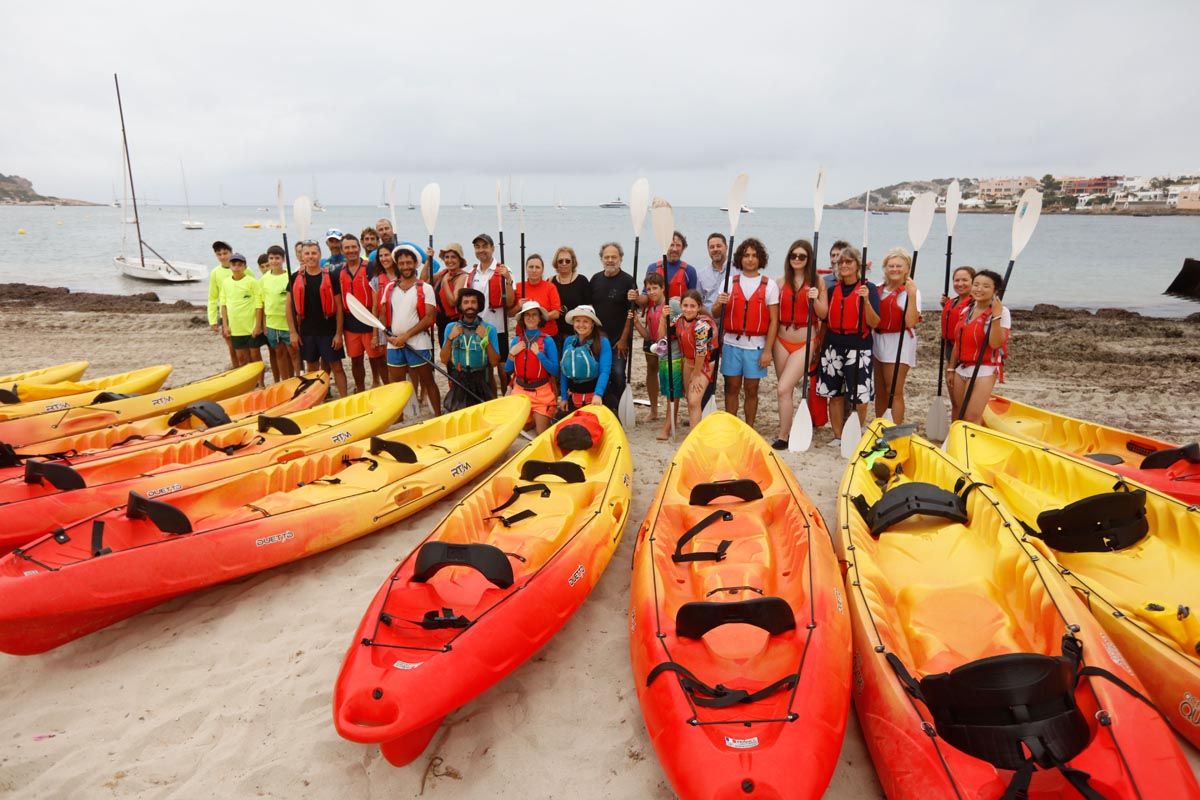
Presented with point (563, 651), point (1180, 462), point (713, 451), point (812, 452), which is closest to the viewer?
point (563, 651)

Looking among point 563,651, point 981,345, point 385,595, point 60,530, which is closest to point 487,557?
point 385,595

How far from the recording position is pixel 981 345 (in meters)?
4.90

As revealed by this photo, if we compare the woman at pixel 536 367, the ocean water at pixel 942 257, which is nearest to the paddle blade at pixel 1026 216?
the woman at pixel 536 367

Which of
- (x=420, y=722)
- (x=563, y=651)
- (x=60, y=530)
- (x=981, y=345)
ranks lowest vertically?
(x=563, y=651)

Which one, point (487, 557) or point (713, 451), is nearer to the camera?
point (487, 557)

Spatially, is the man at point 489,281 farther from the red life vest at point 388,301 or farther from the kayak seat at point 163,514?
the kayak seat at point 163,514

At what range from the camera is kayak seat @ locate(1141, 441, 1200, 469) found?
390cm

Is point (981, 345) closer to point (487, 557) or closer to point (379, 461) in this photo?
point (487, 557)

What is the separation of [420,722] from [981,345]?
15.1ft

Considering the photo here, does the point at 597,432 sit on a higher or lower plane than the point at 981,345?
lower

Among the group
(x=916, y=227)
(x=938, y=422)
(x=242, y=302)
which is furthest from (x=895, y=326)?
(x=242, y=302)

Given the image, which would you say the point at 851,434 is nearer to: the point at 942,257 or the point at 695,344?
the point at 695,344

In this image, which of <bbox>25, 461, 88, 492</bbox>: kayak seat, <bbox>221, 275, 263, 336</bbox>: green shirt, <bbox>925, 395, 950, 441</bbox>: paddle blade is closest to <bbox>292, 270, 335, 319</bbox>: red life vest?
<bbox>221, 275, 263, 336</bbox>: green shirt

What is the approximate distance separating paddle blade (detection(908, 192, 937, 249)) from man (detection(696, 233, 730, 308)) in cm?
155
